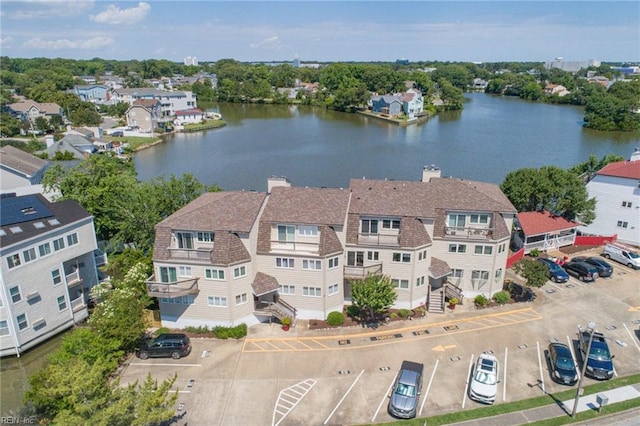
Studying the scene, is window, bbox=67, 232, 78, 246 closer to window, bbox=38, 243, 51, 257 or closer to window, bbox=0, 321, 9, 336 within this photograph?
window, bbox=38, 243, 51, 257

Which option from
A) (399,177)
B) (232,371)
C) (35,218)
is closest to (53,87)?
(399,177)

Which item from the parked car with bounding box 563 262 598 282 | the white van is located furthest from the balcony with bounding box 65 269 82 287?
the white van

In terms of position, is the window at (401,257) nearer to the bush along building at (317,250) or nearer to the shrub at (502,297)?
the bush along building at (317,250)

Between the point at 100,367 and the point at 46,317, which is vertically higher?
the point at 100,367

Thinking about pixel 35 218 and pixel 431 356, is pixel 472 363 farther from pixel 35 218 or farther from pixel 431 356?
pixel 35 218

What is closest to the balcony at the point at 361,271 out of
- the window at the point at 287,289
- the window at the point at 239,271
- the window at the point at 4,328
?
the window at the point at 287,289

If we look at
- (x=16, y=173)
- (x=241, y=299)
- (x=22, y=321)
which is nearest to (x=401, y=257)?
(x=241, y=299)
